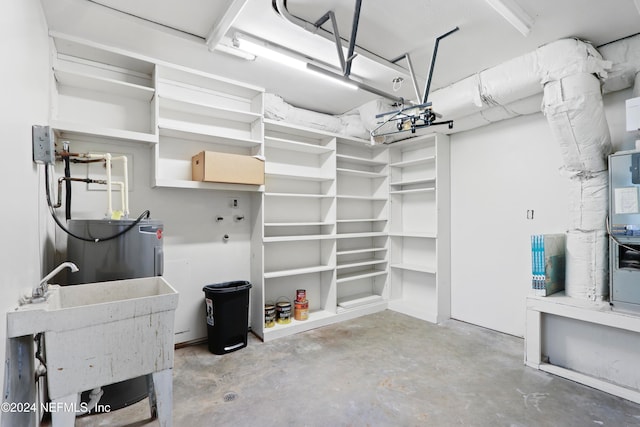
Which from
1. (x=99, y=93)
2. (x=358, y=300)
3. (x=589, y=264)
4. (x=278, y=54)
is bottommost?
(x=358, y=300)

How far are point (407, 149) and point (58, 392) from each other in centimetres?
430

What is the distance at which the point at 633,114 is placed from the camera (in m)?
2.17

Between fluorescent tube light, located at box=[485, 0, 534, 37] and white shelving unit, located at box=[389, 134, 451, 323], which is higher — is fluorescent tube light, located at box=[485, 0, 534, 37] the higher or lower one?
the higher one

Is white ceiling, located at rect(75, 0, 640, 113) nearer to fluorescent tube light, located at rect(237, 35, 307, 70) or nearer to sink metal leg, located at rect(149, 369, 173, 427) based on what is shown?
fluorescent tube light, located at rect(237, 35, 307, 70)

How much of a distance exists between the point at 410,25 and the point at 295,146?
1780 mm

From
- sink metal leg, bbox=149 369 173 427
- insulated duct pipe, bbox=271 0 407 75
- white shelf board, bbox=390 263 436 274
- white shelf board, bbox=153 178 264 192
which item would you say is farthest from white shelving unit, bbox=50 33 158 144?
white shelf board, bbox=390 263 436 274

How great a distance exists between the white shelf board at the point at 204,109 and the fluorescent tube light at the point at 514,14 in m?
2.19

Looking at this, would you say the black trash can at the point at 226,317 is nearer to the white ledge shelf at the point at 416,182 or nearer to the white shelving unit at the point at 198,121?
the white shelving unit at the point at 198,121

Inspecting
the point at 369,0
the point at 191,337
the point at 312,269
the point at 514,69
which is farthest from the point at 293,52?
the point at 191,337

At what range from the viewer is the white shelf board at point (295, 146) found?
3.43m

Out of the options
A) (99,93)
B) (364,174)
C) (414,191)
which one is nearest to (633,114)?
→ (414,191)

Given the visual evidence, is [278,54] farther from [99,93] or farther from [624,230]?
[624,230]

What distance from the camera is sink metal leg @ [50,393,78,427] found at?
4.16 ft

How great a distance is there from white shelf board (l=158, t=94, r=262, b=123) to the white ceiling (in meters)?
0.39
